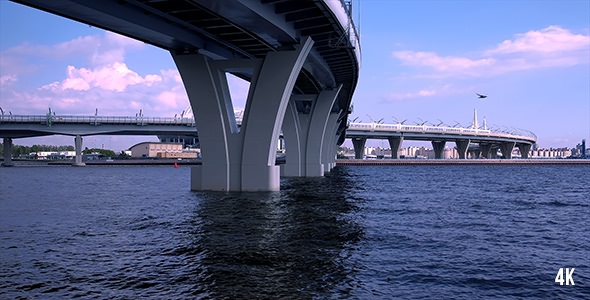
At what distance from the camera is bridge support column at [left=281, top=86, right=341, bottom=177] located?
Answer: 56031mm

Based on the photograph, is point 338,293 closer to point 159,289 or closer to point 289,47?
point 159,289

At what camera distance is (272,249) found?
13523 mm

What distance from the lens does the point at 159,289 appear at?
9344 millimetres

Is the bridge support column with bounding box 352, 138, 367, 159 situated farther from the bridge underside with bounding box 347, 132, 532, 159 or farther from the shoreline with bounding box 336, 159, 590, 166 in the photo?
the shoreline with bounding box 336, 159, 590, 166

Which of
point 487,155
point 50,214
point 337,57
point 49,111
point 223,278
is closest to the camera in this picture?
point 223,278

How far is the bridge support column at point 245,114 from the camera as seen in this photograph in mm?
29250

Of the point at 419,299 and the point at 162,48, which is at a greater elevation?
the point at 162,48

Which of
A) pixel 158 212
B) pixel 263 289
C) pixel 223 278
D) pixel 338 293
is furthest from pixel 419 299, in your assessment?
pixel 158 212

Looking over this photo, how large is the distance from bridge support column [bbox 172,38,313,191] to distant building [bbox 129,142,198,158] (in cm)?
14355

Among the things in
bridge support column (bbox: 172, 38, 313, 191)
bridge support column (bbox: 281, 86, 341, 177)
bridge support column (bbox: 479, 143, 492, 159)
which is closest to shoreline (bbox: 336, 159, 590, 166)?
bridge support column (bbox: 479, 143, 492, 159)

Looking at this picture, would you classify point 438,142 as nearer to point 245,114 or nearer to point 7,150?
point 7,150

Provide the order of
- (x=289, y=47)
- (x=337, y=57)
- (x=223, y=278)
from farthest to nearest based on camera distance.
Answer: (x=337, y=57)
(x=289, y=47)
(x=223, y=278)

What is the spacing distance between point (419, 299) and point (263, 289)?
3.15 metres

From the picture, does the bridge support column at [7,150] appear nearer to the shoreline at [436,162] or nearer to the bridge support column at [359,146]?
the shoreline at [436,162]
